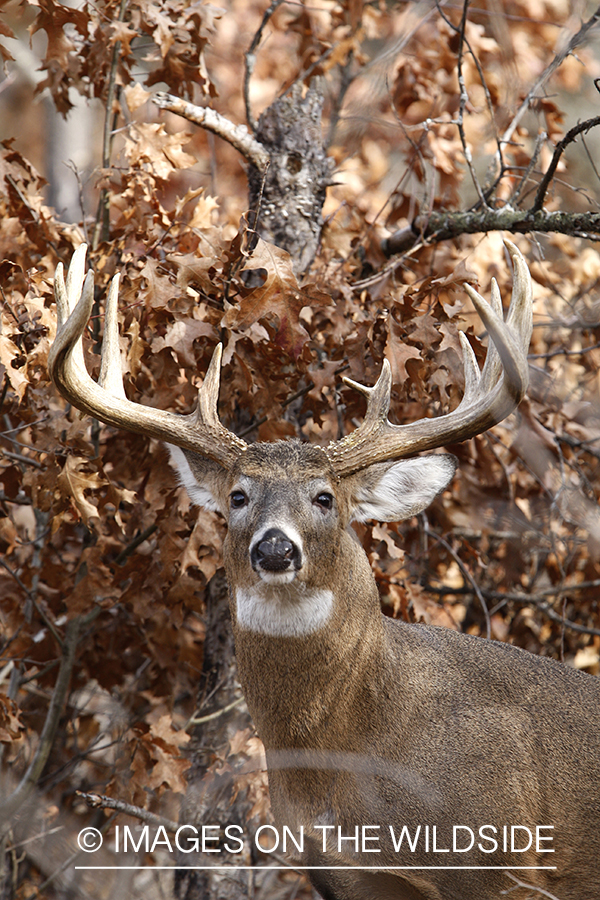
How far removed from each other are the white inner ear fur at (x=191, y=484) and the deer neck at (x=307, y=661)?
58 cm

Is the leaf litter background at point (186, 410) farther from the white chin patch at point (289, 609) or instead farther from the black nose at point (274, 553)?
the black nose at point (274, 553)

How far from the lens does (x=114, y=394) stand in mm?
4199

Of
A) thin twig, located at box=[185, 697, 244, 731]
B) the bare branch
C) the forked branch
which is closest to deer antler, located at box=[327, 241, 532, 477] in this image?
Result: the forked branch

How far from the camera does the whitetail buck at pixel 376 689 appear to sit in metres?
3.76

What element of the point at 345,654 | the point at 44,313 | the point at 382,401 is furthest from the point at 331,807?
the point at 44,313

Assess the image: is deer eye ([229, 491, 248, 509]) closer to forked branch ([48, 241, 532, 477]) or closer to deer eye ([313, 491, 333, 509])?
forked branch ([48, 241, 532, 477])

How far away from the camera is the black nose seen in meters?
3.55

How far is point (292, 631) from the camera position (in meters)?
3.84

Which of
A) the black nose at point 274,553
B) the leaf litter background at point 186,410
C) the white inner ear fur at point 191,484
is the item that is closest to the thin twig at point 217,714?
the leaf litter background at point 186,410

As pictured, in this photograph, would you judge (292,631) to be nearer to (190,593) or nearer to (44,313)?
(190,593)

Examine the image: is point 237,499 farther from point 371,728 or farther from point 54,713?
point 54,713

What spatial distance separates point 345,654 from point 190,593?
1.19m

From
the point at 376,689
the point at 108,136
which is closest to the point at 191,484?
the point at 376,689

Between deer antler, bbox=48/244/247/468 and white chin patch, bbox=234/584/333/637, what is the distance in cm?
68
